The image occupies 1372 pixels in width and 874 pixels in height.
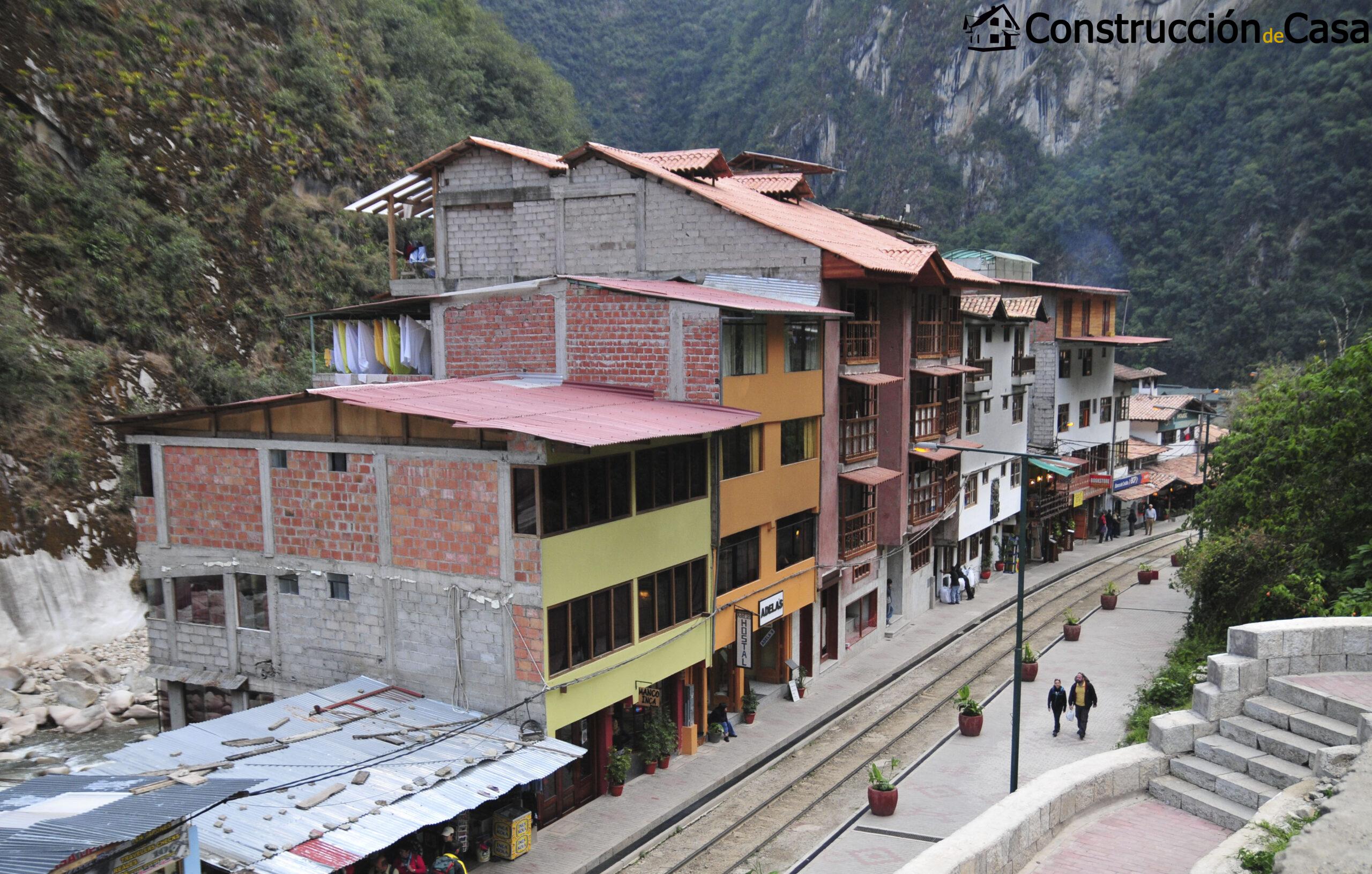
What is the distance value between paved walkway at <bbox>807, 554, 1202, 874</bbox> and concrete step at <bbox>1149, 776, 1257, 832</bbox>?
5.07 m

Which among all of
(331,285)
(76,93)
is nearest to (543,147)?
(331,285)

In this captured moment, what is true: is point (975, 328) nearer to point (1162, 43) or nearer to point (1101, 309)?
point (1101, 309)

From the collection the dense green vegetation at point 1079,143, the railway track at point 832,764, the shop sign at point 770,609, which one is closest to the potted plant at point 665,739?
the railway track at point 832,764

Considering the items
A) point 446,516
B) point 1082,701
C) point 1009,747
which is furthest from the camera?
point 1009,747

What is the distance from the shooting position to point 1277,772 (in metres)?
13.8

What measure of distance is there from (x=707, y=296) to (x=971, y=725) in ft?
40.0

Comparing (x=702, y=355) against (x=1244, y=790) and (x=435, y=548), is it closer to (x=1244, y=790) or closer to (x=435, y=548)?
(x=435, y=548)

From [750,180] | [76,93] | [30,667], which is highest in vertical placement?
Result: [76,93]

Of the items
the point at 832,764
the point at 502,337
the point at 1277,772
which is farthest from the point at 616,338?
the point at 1277,772

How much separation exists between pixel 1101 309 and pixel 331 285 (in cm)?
4091

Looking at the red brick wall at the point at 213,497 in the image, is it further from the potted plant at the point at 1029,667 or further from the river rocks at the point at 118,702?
the potted plant at the point at 1029,667

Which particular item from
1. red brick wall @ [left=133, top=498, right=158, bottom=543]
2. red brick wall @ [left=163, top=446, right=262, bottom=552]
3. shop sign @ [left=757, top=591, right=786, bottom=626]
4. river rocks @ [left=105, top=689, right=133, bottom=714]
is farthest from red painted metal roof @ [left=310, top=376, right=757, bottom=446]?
river rocks @ [left=105, top=689, right=133, bottom=714]

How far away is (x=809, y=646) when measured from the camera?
2914 cm

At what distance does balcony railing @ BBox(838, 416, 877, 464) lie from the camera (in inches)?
1166
